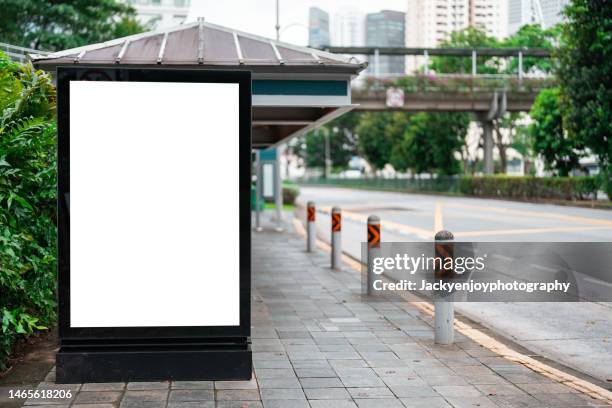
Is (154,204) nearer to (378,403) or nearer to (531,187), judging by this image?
(378,403)

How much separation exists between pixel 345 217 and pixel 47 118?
23.3 metres

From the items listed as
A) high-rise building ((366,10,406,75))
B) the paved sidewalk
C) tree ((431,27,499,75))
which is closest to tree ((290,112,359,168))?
tree ((431,27,499,75))

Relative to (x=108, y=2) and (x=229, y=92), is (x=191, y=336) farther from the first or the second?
(x=108, y=2)

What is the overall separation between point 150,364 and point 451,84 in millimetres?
44028

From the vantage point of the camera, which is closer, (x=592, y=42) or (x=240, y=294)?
(x=240, y=294)

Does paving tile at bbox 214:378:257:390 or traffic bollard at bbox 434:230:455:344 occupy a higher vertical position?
traffic bollard at bbox 434:230:455:344

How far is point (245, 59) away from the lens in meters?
8.91

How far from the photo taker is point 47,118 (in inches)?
323

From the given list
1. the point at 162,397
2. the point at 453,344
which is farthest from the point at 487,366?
the point at 162,397

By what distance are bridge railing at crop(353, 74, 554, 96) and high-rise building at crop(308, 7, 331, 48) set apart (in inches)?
137

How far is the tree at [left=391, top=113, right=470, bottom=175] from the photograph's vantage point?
6084 centimetres

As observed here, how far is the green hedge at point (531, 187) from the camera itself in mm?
38125

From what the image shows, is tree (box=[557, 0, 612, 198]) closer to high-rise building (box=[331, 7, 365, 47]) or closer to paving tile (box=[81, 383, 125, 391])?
high-rise building (box=[331, 7, 365, 47])

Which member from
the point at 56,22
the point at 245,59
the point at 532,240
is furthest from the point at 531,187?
the point at 245,59
